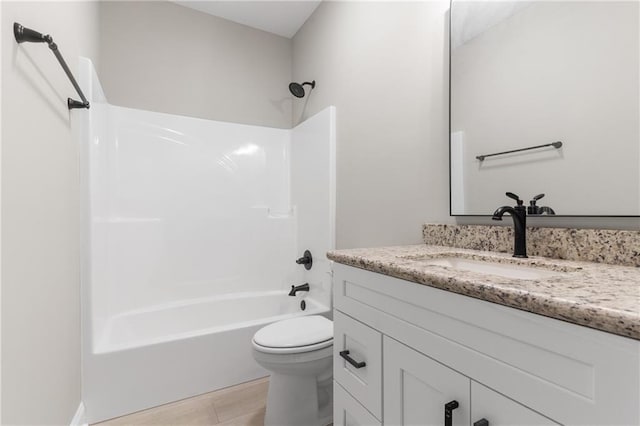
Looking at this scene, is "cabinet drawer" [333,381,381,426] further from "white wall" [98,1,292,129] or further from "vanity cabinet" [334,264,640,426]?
"white wall" [98,1,292,129]

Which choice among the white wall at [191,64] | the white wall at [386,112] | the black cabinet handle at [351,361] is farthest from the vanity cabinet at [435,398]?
the white wall at [191,64]

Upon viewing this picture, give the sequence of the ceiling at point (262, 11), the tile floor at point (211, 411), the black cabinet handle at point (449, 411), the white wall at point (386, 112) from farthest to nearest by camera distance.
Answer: the ceiling at point (262, 11)
the tile floor at point (211, 411)
the white wall at point (386, 112)
the black cabinet handle at point (449, 411)

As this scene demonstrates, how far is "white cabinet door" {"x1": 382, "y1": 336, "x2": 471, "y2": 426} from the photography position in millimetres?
670

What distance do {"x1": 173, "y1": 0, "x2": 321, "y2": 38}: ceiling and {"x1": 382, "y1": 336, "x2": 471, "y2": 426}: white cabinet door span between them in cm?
246

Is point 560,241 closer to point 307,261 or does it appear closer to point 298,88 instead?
point 307,261

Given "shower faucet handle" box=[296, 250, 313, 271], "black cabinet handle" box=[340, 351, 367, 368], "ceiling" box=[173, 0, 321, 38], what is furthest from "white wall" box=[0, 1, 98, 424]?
"shower faucet handle" box=[296, 250, 313, 271]

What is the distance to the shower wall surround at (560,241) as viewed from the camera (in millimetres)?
828

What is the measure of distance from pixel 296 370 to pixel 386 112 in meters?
1.40

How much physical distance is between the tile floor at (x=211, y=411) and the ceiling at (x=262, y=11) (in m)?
2.72

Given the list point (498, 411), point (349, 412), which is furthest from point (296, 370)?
point (498, 411)

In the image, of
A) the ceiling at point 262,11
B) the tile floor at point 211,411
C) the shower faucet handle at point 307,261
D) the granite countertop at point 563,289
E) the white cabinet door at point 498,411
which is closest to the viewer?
the granite countertop at point 563,289

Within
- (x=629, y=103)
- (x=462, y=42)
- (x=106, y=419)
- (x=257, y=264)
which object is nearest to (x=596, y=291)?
(x=629, y=103)

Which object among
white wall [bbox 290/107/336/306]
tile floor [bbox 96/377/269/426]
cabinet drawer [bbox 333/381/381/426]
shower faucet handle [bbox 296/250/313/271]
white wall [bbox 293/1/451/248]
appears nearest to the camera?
cabinet drawer [bbox 333/381/381/426]

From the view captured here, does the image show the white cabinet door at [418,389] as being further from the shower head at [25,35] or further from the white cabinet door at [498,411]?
the shower head at [25,35]
